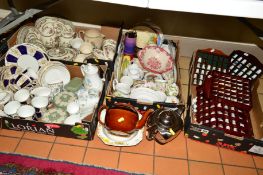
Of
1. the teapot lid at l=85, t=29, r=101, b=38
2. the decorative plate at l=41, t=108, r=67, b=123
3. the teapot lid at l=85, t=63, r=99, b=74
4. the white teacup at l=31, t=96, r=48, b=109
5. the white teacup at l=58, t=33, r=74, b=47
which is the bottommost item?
the decorative plate at l=41, t=108, r=67, b=123

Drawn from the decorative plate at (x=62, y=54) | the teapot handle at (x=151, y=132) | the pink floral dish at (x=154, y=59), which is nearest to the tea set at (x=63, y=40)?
the decorative plate at (x=62, y=54)

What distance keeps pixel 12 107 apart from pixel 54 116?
22 centimetres

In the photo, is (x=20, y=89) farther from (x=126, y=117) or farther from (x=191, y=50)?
(x=191, y=50)

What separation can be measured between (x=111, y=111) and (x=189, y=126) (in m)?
0.43

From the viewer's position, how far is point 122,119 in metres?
1.29

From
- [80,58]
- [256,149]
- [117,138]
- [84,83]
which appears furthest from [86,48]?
[256,149]

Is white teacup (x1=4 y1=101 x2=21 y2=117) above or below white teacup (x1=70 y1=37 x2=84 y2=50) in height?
below

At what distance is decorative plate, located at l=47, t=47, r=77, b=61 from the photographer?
5.41ft

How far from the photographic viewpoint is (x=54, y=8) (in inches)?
76.2

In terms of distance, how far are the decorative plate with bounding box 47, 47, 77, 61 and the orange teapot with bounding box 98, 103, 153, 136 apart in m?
0.53

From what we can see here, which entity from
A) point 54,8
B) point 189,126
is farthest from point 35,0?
point 189,126

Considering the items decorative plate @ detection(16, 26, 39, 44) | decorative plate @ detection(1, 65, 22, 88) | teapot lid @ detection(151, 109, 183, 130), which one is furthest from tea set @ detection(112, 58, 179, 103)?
decorative plate @ detection(16, 26, 39, 44)

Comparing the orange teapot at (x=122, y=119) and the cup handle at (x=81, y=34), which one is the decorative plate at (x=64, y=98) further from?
the cup handle at (x=81, y=34)

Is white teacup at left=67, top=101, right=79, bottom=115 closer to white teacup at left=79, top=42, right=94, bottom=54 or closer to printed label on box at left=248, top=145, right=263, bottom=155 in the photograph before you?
white teacup at left=79, top=42, right=94, bottom=54
